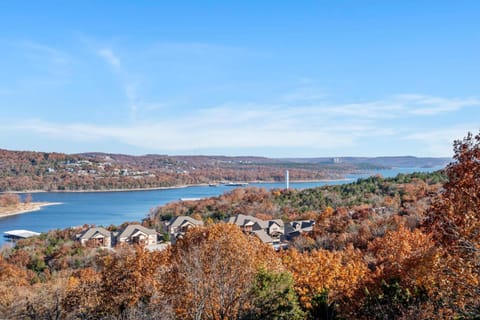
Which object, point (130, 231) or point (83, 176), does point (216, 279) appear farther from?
point (83, 176)

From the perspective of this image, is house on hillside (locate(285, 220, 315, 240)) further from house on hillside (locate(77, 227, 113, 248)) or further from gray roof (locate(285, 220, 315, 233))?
house on hillside (locate(77, 227, 113, 248))

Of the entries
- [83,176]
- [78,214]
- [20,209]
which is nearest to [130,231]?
[78,214]

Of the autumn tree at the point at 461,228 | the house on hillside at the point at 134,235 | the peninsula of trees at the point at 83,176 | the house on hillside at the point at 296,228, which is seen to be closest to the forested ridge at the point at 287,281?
the autumn tree at the point at 461,228

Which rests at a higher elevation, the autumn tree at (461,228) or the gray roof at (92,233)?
the autumn tree at (461,228)

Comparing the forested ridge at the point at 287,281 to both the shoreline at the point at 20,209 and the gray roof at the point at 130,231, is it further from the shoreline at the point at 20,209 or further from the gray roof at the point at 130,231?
the shoreline at the point at 20,209

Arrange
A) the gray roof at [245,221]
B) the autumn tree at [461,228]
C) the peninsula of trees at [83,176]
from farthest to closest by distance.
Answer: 1. the peninsula of trees at [83,176]
2. the gray roof at [245,221]
3. the autumn tree at [461,228]

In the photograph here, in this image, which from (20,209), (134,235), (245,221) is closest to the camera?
(134,235)

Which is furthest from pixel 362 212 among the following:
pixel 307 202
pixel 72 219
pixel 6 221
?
pixel 6 221

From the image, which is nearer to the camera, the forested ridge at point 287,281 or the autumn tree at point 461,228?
the autumn tree at point 461,228

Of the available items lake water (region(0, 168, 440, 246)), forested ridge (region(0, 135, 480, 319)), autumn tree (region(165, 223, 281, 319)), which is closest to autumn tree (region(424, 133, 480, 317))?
forested ridge (region(0, 135, 480, 319))
